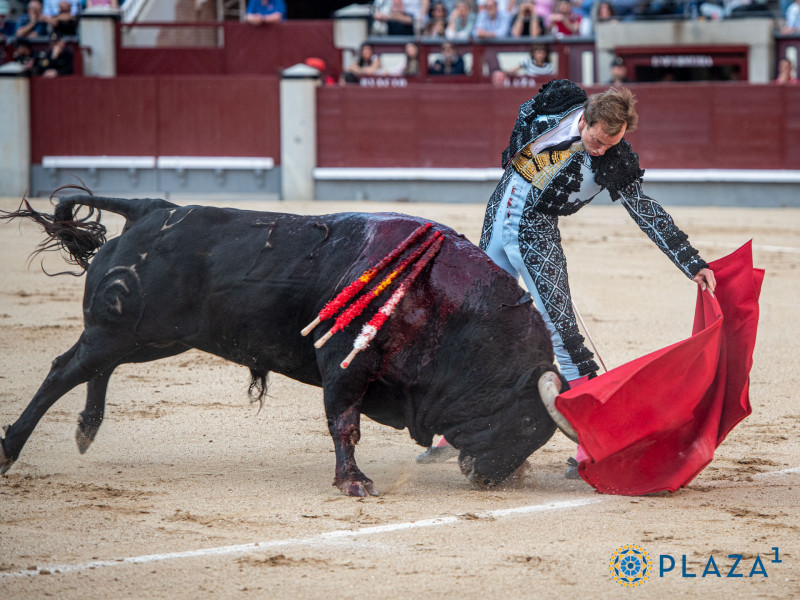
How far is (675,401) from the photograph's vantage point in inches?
120

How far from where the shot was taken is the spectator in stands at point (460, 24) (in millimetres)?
12328

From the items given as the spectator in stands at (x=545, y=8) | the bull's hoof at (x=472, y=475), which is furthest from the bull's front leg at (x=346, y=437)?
the spectator in stands at (x=545, y=8)

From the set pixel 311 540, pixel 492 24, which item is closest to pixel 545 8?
pixel 492 24

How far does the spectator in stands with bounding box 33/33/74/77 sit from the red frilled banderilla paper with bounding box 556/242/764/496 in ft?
34.9

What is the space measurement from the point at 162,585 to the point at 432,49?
415 inches

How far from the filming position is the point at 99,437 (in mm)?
3770

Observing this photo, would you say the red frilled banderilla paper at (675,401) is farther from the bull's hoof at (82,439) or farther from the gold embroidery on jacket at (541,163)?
the bull's hoof at (82,439)

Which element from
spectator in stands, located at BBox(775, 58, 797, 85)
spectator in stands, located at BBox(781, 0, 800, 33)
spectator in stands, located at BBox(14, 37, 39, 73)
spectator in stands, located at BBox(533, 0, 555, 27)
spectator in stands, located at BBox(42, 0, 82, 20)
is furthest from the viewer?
spectator in stands, located at BBox(42, 0, 82, 20)

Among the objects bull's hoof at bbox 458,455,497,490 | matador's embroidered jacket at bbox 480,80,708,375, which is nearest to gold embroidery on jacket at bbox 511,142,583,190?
matador's embroidered jacket at bbox 480,80,708,375

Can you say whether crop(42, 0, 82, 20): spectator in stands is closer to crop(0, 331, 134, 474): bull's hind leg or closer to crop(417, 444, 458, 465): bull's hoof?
crop(0, 331, 134, 474): bull's hind leg

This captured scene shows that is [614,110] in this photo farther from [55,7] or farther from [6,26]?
[6,26]

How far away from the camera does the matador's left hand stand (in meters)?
3.20

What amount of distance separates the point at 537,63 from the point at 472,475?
9.26 m

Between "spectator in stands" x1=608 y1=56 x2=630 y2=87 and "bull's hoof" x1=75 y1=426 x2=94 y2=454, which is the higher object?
"spectator in stands" x1=608 y1=56 x2=630 y2=87
